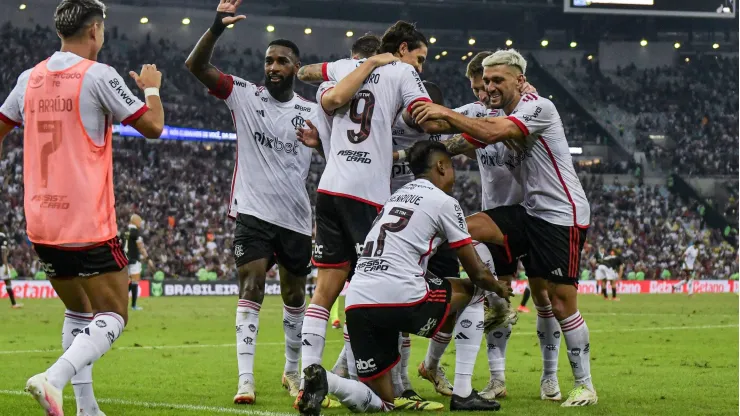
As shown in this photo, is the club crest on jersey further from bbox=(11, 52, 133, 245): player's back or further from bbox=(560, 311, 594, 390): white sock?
bbox=(560, 311, 594, 390): white sock

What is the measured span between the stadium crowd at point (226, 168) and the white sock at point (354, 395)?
105 feet

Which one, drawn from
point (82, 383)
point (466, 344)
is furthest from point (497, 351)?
point (82, 383)

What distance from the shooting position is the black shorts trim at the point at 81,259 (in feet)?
19.7

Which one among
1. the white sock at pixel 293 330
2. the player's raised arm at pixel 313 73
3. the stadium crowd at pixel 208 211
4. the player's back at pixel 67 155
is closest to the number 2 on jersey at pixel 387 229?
the player's raised arm at pixel 313 73

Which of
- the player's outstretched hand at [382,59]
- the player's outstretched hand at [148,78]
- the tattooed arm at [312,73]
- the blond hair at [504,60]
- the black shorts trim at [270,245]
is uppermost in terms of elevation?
the blond hair at [504,60]

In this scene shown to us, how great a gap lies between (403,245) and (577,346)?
6.81 ft

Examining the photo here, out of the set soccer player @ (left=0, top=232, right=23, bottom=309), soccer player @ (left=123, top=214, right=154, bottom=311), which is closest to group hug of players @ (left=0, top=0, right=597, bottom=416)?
soccer player @ (left=123, top=214, right=154, bottom=311)

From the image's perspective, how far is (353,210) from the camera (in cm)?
726

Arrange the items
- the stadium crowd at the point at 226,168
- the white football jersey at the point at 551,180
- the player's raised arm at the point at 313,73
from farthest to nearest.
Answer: the stadium crowd at the point at 226,168
the white football jersey at the point at 551,180
the player's raised arm at the point at 313,73

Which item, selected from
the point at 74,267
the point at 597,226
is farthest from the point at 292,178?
the point at 597,226

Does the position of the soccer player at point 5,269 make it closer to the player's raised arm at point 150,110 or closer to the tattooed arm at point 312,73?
the tattooed arm at point 312,73

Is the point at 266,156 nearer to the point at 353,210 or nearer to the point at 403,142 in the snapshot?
the point at 403,142

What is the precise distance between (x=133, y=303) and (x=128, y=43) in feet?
96.2

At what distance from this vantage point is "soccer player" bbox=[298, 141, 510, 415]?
21.9ft
